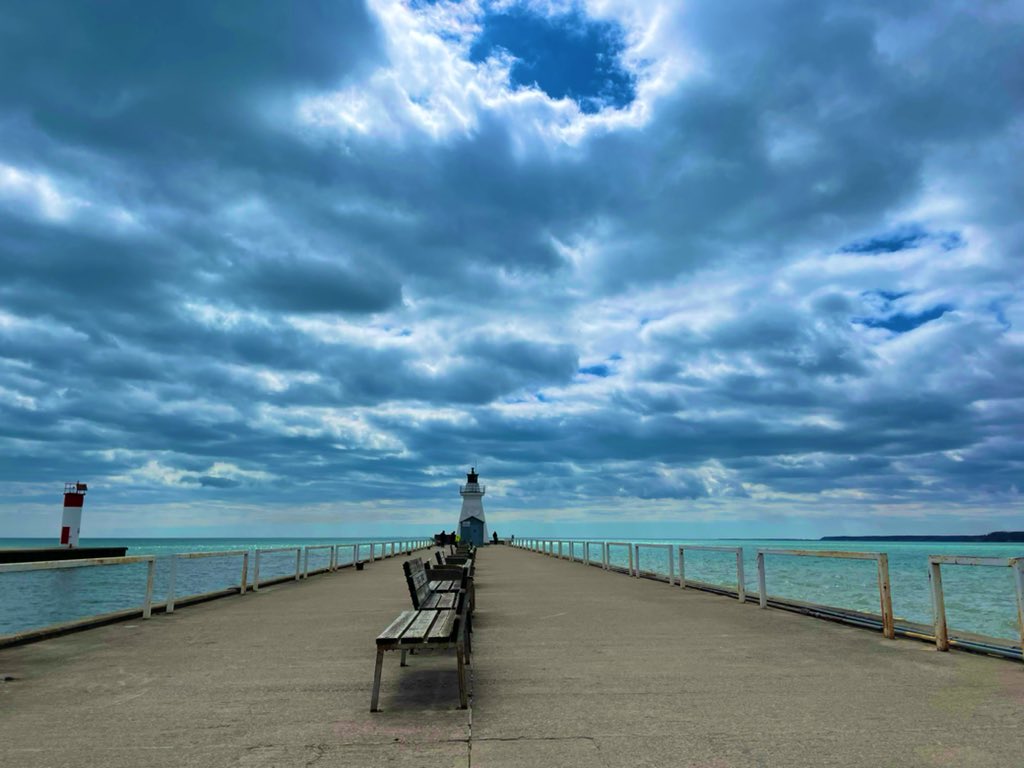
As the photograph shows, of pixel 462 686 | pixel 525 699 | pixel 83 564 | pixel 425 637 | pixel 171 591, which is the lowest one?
pixel 525 699

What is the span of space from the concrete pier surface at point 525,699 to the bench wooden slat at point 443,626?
53 centimetres

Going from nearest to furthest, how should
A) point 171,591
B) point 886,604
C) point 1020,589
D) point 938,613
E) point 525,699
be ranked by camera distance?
point 525,699 < point 1020,589 < point 938,613 < point 886,604 < point 171,591

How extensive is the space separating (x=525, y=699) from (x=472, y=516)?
63.0 m

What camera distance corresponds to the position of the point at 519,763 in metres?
4.10

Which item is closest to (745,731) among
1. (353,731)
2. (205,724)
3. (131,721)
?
(353,731)

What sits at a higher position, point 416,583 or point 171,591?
point 416,583

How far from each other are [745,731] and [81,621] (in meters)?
8.74

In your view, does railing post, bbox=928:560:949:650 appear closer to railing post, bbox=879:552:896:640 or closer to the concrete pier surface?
the concrete pier surface

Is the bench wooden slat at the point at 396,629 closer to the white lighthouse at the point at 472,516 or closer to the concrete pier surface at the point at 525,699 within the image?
the concrete pier surface at the point at 525,699

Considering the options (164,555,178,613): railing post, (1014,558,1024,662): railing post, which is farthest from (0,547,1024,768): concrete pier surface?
(164,555,178,613): railing post

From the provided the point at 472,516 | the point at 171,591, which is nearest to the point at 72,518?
the point at 472,516

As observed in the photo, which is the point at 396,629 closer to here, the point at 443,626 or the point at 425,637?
the point at 443,626

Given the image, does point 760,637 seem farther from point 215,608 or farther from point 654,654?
point 215,608

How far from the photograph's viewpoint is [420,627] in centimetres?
566
